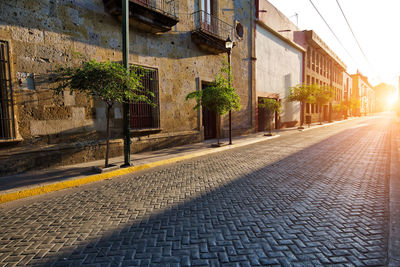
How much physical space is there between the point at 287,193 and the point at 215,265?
2411 mm

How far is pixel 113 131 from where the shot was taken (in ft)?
25.3

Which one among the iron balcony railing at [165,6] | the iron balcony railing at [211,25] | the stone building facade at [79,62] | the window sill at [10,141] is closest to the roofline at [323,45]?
the iron balcony railing at [211,25]

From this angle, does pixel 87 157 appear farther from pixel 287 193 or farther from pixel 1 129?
pixel 287 193

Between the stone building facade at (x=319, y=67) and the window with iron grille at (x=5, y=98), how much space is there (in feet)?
82.3

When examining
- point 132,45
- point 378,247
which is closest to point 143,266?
point 378,247

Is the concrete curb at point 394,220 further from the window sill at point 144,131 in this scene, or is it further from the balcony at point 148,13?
the balcony at point 148,13

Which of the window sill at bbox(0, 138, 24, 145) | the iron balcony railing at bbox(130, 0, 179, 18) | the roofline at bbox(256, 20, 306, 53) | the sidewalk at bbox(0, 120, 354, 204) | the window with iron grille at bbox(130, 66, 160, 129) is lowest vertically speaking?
the sidewalk at bbox(0, 120, 354, 204)

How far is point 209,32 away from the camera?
36.9 feet

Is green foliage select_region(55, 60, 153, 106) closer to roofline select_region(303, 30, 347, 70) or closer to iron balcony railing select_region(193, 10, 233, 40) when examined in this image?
iron balcony railing select_region(193, 10, 233, 40)

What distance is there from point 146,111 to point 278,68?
15.3 metres

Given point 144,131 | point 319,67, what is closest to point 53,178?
point 144,131

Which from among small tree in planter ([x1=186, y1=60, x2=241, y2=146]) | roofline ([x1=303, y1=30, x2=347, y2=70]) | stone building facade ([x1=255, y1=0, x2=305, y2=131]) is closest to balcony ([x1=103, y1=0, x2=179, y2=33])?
small tree in planter ([x1=186, y1=60, x2=241, y2=146])

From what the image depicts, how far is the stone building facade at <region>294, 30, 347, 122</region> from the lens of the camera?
24562mm

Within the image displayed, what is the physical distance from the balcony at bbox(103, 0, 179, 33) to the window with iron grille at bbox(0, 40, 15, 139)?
3.52 metres
